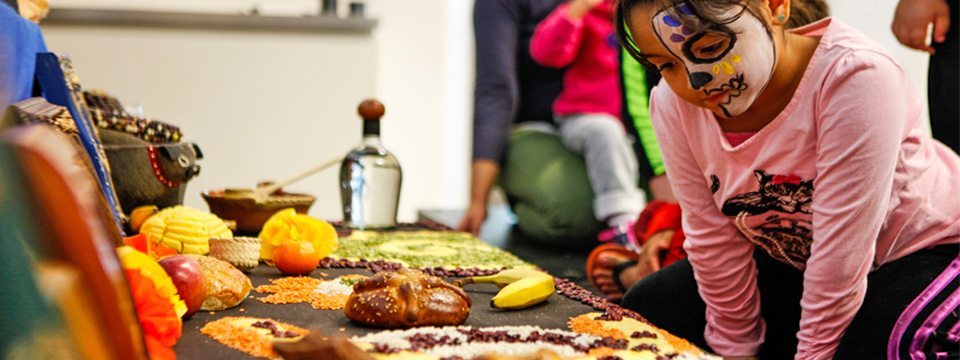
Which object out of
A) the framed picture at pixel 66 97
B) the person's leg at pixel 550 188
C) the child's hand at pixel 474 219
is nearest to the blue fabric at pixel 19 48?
the framed picture at pixel 66 97

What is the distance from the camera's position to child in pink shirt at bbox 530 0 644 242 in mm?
2936

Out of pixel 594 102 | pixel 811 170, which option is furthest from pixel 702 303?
pixel 594 102

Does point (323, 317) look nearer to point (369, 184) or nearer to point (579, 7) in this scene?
point (369, 184)

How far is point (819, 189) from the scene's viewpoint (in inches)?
46.1

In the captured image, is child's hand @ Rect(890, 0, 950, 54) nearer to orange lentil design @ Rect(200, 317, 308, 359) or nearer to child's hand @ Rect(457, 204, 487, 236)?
orange lentil design @ Rect(200, 317, 308, 359)

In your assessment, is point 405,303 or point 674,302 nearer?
point 405,303

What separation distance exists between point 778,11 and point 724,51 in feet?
0.37

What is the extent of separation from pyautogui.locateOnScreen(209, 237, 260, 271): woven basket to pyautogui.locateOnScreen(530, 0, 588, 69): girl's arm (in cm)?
183

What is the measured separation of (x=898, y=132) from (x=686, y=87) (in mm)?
260

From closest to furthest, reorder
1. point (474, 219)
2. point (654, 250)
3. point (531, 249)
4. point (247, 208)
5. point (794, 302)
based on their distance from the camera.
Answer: point (794, 302) → point (247, 208) → point (654, 250) → point (474, 219) → point (531, 249)

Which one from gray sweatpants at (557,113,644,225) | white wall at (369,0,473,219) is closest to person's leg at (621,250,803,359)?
gray sweatpants at (557,113,644,225)

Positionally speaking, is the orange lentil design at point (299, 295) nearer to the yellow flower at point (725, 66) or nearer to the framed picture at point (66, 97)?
the framed picture at point (66, 97)

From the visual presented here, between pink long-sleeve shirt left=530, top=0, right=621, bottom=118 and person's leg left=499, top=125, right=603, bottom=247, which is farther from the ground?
pink long-sleeve shirt left=530, top=0, right=621, bottom=118

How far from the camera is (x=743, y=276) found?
4.65 ft
